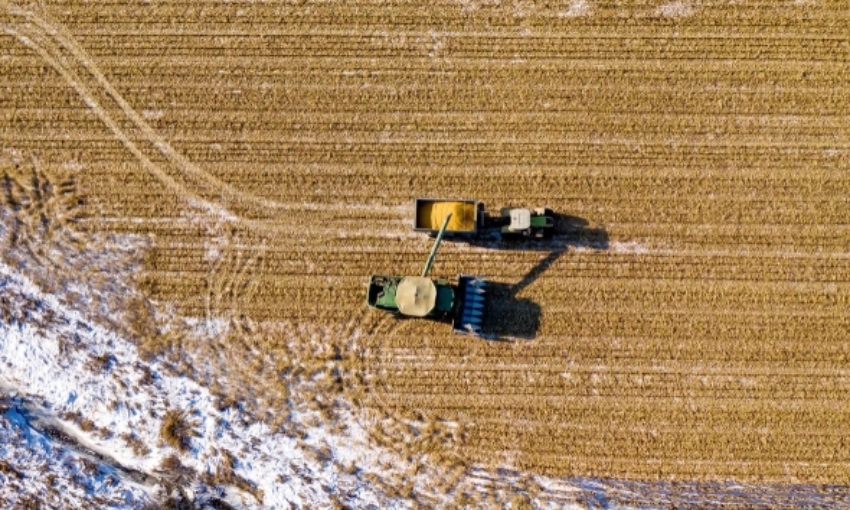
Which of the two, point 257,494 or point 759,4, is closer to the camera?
point 257,494

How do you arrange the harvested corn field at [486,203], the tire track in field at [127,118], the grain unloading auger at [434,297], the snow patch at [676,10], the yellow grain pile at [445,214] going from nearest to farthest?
the grain unloading auger at [434,297] → the yellow grain pile at [445,214] → the harvested corn field at [486,203] → the tire track in field at [127,118] → the snow patch at [676,10]

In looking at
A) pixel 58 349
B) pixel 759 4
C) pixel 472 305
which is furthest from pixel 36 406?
pixel 759 4

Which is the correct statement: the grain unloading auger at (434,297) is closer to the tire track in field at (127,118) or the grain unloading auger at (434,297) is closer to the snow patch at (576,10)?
the tire track in field at (127,118)

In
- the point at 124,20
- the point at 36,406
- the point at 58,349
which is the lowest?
the point at 36,406

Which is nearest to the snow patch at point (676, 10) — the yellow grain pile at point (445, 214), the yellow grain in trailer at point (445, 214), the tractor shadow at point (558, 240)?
the tractor shadow at point (558, 240)

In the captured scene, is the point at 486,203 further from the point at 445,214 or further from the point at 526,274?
the point at 526,274

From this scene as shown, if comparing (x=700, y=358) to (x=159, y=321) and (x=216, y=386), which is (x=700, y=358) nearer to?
(x=216, y=386)

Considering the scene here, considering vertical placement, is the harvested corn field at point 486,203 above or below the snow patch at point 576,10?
below
